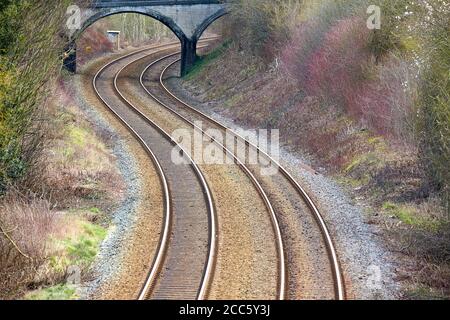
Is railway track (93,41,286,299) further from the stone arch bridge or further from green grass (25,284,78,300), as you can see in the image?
the stone arch bridge

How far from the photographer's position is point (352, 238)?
17766mm

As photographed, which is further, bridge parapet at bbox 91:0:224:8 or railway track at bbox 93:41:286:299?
bridge parapet at bbox 91:0:224:8

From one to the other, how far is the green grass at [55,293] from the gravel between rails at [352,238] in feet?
18.5

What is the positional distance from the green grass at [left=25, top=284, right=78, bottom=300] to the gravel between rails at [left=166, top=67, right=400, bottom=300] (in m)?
5.63

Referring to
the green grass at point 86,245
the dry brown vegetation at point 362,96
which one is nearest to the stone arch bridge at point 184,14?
the dry brown vegetation at point 362,96

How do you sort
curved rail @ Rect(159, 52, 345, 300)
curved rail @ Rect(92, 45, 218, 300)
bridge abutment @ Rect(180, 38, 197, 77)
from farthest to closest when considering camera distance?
1. bridge abutment @ Rect(180, 38, 197, 77)
2. curved rail @ Rect(159, 52, 345, 300)
3. curved rail @ Rect(92, 45, 218, 300)

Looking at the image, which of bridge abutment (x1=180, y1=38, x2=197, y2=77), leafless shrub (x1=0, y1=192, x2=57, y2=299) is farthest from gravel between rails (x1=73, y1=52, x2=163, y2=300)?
bridge abutment (x1=180, y1=38, x2=197, y2=77)

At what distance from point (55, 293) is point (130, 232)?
382 cm

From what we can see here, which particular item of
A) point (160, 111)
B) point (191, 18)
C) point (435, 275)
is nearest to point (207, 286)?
point (435, 275)

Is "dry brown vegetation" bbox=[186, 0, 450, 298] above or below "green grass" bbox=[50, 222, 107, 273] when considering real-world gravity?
above

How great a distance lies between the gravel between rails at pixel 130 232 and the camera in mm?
14805

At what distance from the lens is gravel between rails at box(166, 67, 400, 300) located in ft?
49.1

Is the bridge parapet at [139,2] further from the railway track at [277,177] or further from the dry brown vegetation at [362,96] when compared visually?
the railway track at [277,177]

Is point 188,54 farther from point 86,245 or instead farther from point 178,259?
point 178,259
